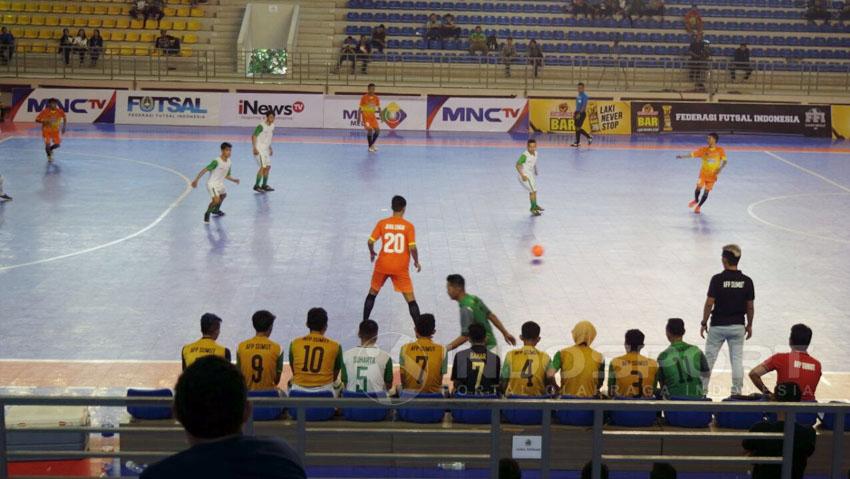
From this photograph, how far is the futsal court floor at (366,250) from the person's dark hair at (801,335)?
2258 millimetres

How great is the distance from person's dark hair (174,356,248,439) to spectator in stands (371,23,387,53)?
38.3m

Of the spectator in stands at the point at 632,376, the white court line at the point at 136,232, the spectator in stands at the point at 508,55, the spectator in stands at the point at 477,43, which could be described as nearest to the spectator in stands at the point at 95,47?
the white court line at the point at 136,232

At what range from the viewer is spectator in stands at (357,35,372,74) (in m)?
40.5

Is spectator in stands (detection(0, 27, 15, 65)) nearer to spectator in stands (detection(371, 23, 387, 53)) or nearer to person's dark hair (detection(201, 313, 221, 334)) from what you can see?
spectator in stands (detection(371, 23, 387, 53))

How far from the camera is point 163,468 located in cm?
359

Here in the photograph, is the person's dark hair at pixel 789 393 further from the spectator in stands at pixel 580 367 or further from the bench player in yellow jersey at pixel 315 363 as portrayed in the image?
the bench player in yellow jersey at pixel 315 363

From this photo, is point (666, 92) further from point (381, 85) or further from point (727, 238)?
point (727, 238)

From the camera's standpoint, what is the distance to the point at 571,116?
38.0 m

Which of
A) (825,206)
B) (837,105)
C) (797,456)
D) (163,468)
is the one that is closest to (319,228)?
(825,206)

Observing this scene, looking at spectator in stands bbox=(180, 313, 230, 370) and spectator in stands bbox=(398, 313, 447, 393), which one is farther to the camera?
spectator in stands bbox=(398, 313, 447, 393)

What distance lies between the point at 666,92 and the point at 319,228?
22.7m

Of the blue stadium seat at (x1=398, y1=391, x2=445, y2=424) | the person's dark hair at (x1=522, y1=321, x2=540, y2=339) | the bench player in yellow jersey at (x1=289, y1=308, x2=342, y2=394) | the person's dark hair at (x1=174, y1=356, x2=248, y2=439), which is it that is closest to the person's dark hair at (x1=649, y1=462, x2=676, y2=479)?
the blue stadium seat at (x1=398, y1=391, x2=445, y2=424)

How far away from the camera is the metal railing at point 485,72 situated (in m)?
39.4

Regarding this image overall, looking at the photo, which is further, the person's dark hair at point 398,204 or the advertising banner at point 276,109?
the advertising banner at point 276,109
